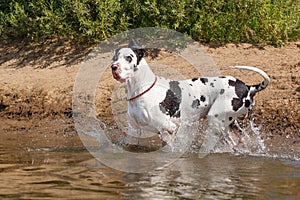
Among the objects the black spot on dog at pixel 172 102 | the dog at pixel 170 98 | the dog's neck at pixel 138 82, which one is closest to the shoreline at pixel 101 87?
the dog at pixel 170 98

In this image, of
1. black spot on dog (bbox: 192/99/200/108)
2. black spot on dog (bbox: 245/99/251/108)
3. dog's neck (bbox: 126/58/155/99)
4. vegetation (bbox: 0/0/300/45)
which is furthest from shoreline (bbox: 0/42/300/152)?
dog's neck (bbox: 126/58/155/99)

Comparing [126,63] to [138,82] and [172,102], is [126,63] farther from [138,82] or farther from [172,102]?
[172,102]

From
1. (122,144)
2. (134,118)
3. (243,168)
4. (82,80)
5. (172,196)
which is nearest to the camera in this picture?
(172,196)

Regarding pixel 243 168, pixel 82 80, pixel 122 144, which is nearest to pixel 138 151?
pixel 122 144

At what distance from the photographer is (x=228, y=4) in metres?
12.0

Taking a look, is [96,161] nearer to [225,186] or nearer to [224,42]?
[225,186]

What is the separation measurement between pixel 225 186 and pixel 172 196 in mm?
642

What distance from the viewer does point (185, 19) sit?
11922 millimetres

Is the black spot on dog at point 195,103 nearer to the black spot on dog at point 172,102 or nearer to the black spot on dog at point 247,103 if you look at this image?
the black spot on dog at point 172,102

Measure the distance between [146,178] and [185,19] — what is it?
548 centimetres

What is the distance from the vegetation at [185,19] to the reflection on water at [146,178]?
12.5 ft

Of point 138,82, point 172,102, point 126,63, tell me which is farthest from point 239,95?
point 126,63

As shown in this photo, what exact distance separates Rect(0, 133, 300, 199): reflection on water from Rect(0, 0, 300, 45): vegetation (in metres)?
3.82

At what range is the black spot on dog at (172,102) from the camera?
8336mm
